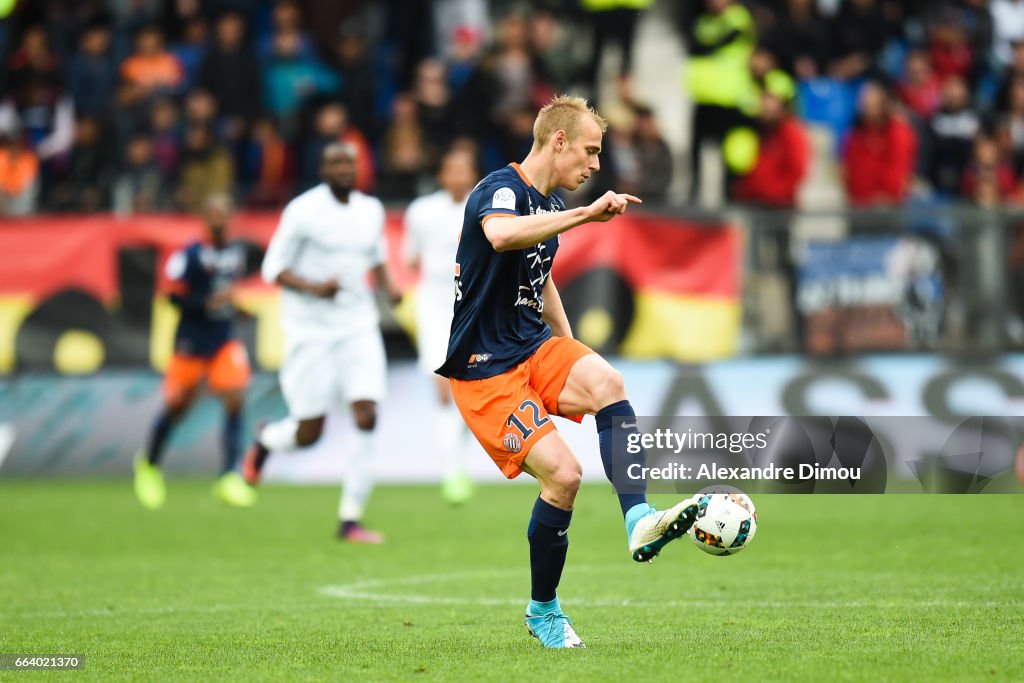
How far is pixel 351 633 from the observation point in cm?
764

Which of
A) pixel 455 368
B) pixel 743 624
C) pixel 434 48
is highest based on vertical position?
pixel 434 48

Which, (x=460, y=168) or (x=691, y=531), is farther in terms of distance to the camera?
(x=460, y=168)

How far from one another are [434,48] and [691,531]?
1533 cm

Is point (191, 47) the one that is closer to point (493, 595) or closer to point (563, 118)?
point (493, 595)

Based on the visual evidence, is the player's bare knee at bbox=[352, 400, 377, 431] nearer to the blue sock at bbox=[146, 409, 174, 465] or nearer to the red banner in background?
the blue sock at bbox=[146, 409, 174, 465]

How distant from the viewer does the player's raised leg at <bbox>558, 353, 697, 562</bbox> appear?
21.5 ft

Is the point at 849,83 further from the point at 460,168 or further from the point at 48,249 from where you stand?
the point at 48,249

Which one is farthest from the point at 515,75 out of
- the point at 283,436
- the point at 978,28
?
the point at 283,436

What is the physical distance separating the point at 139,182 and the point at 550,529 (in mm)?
12559

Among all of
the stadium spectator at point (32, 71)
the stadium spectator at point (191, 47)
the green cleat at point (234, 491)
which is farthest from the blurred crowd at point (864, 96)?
the stadium spectator at point (32, 71)

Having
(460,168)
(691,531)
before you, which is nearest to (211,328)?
(460,168)

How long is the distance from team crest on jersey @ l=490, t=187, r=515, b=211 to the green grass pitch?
6.32 ft

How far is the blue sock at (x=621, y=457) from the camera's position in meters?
6.90

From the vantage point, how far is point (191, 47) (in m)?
20.8
